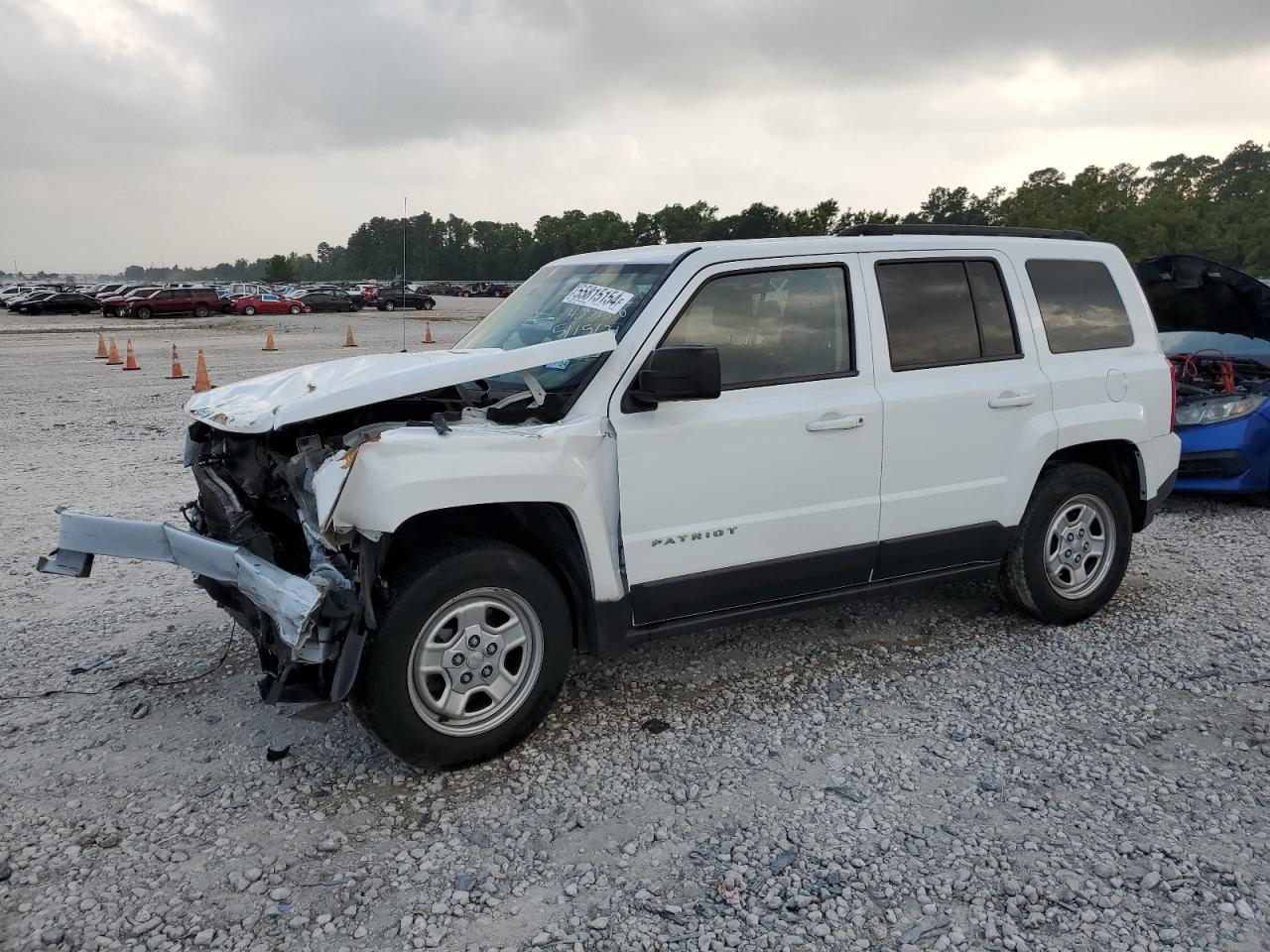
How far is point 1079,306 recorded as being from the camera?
4988 millimetres

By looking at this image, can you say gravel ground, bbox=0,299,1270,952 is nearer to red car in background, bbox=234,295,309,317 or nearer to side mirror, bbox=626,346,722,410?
side mirror, bbox=626,346,722,410

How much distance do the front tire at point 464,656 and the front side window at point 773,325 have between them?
1.18 metres

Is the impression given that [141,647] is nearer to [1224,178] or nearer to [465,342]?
[465,342]

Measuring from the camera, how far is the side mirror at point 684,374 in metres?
3.59

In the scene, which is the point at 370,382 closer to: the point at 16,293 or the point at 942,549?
the point at 942,549

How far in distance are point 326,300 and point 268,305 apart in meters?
4.83

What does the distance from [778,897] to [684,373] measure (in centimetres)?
182

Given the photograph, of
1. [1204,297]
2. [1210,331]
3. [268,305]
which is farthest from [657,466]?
[268,305]

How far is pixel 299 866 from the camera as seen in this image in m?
3.12

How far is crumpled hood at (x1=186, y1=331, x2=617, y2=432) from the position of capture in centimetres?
348

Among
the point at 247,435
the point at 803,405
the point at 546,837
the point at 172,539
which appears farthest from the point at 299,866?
the point at 803,405

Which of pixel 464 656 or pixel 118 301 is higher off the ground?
pixel 118 301

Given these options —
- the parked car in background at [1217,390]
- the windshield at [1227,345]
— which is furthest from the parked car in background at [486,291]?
the parked car in background at [1217,390]

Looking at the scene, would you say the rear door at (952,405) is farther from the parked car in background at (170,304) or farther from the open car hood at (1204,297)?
the parked car in background at (170,304)
